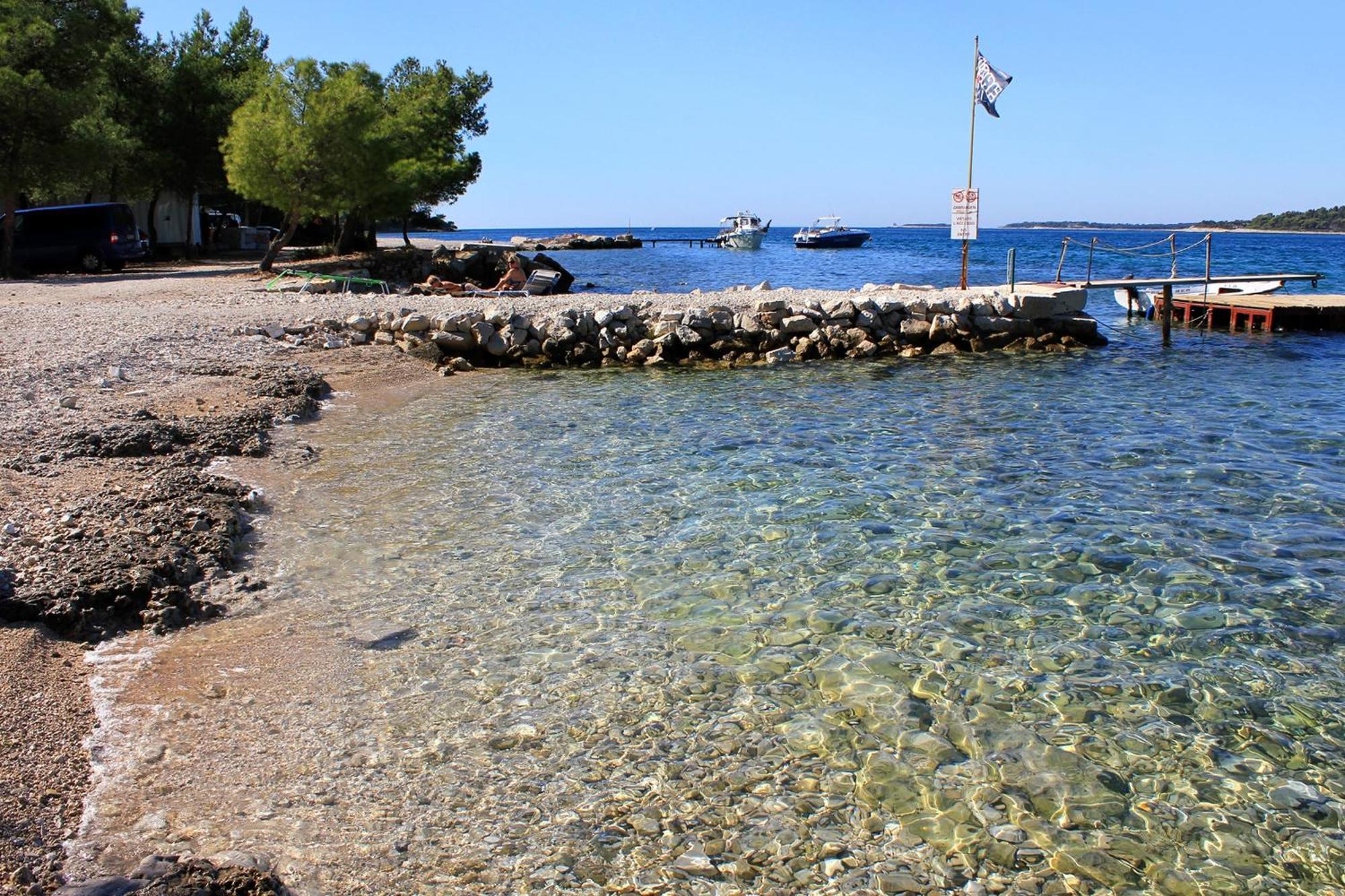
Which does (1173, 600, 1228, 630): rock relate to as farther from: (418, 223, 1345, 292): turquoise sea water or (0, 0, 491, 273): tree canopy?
(0, 0, 491, 273): tree canopy

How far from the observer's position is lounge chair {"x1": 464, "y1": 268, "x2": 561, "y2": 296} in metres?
25.2

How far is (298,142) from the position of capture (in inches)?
1048

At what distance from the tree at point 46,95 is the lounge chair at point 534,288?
1143 centimetres

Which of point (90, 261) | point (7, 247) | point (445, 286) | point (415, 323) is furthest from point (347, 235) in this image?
point (415, 323)

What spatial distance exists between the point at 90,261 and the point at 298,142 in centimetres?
704

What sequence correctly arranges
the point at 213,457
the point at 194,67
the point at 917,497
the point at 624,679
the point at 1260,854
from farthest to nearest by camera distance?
the point at 194,67 → the point at 213,457 → the point at 917,497 → the point at 624,679 → the point at 1260,854

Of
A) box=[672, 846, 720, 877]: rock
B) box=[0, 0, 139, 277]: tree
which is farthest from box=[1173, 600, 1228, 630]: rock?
box=[0, 0, 139, 277]: tree

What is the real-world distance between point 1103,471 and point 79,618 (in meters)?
8.90

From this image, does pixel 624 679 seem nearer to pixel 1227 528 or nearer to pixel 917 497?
pixel 917 497

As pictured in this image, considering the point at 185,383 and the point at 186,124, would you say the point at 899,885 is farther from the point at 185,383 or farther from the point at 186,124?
the point at 186,124

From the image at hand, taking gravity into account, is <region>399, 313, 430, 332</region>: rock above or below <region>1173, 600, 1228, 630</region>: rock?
above

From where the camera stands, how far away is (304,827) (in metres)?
4.03

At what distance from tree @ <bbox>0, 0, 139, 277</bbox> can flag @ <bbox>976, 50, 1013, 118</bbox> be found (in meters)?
22.5

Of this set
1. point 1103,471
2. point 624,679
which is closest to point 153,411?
point 624,679
